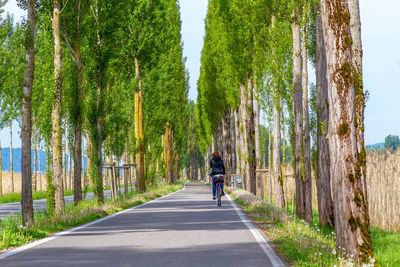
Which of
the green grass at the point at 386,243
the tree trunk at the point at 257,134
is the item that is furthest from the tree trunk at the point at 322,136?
the tree trunk at the point at 257,134

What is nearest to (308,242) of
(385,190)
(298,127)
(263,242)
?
(263,242)

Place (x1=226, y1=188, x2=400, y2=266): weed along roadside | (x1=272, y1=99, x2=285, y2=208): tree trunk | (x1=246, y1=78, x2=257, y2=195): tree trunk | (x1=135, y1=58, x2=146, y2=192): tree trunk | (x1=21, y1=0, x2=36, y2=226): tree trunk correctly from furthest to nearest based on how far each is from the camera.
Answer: (x1=135, y1=58, x2=146, y2=192): tree trunk
(x1=246, y1=78, x2=257, y2=195): tree trunk
(x1=272, y1=99, x2=285, y2=208): tree trunk
(x1=21, y1=0, x2=36, y2=226): tree trunk
(x1=226, y1=188, x2=400, y2=266): weed along roadside

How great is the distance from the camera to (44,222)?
1352 cm

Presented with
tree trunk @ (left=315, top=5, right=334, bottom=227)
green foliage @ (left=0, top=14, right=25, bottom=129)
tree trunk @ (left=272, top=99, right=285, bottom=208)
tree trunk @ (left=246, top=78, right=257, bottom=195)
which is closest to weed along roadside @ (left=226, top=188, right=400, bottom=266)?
tree trunk @ (left=315, top=5, right=334, bottom=227)

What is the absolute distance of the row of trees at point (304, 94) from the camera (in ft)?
26.3

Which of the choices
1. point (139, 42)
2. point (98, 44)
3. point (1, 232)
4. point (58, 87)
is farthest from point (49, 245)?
point (139, 42)

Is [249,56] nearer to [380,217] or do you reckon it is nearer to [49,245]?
[380,217]

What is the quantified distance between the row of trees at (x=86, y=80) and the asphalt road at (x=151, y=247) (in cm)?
251

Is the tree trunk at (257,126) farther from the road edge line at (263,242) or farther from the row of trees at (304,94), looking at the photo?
the road edge line at (263,242)

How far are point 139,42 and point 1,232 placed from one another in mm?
22808

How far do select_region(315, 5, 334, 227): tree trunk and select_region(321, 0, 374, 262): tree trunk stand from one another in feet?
21.6

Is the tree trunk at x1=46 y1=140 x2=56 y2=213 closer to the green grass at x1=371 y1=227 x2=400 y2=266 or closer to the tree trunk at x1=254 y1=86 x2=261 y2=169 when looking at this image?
the green grass at x1=371 y1=227 x2=400 y2=266

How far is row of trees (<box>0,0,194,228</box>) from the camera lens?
16.5m

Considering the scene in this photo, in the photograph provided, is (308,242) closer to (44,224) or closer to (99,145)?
(44,224)
